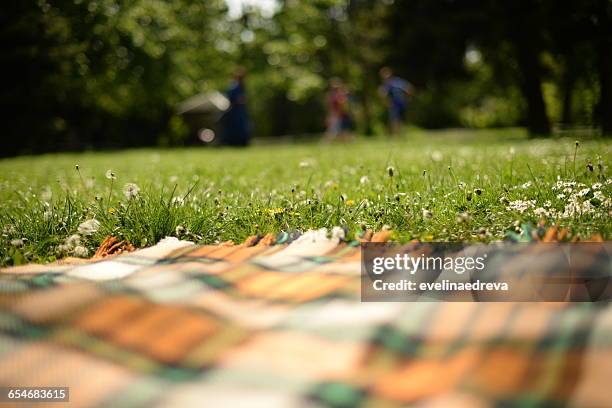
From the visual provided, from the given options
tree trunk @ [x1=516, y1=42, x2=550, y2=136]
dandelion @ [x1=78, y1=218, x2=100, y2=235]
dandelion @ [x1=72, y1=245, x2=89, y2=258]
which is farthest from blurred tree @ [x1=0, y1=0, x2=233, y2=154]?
dandelion @ [x1=72, y1=245, x2=89, y2=258]

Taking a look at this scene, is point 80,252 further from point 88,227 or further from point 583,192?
point 583,192

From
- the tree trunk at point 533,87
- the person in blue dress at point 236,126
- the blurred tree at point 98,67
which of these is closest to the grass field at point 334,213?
the tree trunk at point 533,87

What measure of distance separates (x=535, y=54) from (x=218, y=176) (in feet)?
39.4

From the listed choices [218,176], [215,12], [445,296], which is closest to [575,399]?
[445,296]

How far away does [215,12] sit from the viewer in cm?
3619

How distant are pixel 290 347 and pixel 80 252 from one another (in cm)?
180

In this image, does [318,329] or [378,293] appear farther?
[378,293]

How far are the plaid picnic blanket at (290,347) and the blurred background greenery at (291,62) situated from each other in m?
10.2

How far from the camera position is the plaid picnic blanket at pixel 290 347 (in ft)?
4.50

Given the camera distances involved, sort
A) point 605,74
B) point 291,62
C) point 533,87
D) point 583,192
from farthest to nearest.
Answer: point 291,62 < point 533,87 < point 605,74 < point 583,192

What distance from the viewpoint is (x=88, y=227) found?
10.00 feet

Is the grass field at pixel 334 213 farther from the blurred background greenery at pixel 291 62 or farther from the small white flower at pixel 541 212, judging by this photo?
the blurred background greenery at pixel 291 62

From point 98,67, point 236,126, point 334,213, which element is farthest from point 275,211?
point 98,67

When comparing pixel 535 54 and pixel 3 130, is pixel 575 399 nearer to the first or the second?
pixel 535 54
